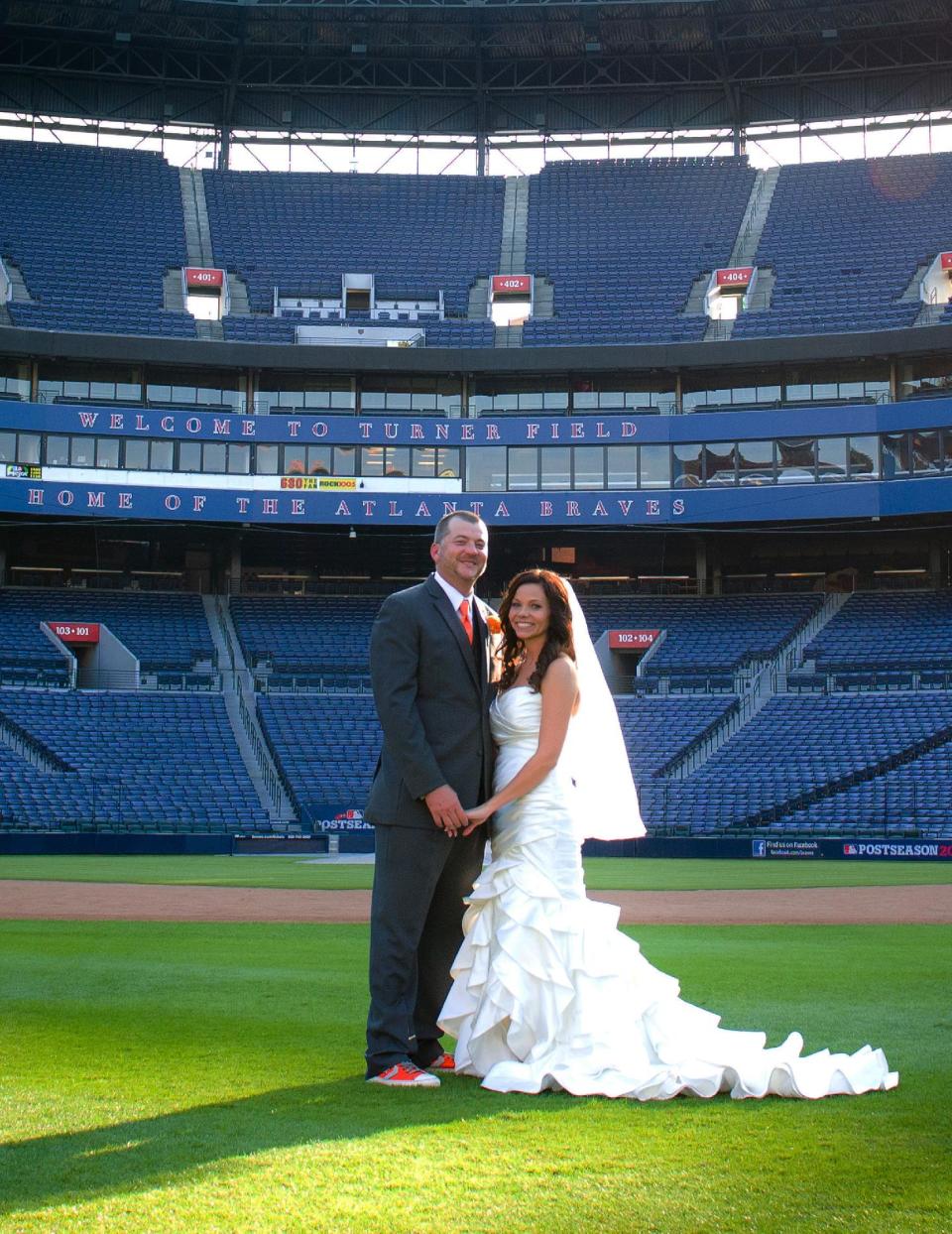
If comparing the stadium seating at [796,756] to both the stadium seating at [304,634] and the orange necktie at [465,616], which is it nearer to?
the stadium seating at [304,634]

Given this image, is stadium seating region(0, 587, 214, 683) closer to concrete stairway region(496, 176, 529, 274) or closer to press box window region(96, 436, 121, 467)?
press box window region(96, 436, 121, 467)

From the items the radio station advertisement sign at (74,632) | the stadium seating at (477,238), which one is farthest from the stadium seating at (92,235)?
the radio station advertisement sign at (74,632)

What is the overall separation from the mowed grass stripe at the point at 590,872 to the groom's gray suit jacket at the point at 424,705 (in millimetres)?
16422

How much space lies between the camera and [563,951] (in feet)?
20.6

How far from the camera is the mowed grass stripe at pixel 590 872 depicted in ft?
78.8

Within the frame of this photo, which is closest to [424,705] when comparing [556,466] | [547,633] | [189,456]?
[547,633]

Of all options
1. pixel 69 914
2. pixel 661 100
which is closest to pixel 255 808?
pixel 69 914

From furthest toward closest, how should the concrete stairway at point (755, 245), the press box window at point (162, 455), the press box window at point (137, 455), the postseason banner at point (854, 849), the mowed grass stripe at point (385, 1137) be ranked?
Result: the concrete stairway at point (755, 245)
the press box window at point (162, 455)
the press box window at point (137, 455)
the postseason banner at point (854, 849)
the mowed grass stripe at point (385, 1137)

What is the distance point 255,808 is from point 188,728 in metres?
5.43

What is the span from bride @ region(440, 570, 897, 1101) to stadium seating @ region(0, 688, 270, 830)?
31809 millimetres

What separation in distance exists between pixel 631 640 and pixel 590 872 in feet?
68.9

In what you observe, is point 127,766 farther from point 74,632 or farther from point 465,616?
point 465,616

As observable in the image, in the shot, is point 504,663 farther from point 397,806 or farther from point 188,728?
point 188,728

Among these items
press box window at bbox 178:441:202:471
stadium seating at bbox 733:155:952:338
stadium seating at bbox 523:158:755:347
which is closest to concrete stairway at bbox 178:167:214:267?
press box window at bbox 178:441:202:471
